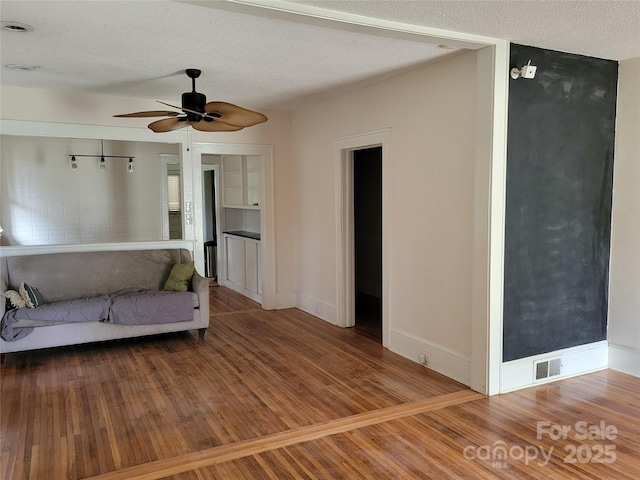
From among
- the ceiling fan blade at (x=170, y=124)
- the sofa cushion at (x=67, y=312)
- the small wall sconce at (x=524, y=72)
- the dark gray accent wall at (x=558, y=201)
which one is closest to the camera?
the small wall sconce at (x=524, y=72)

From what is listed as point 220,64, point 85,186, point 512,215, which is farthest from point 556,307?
point 85,186

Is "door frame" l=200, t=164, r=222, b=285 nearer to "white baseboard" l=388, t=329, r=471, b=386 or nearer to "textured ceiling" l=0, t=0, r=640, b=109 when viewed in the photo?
"textured ceiling" l=0, t=0, r=640, b=109

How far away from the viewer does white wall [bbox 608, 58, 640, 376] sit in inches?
154

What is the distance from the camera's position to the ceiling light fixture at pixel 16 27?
310 cm

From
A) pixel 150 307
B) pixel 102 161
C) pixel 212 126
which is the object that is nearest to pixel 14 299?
pixel 150 307

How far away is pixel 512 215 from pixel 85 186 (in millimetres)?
4385

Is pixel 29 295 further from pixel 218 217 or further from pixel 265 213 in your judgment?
pixel 218 217

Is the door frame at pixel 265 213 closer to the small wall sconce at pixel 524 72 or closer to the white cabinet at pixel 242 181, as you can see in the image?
the white cabinet at pixel 242 181

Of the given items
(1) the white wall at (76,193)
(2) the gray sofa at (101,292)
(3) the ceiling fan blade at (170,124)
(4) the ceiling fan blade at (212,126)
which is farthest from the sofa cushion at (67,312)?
(4) the ceiling fan blade at (212,126)

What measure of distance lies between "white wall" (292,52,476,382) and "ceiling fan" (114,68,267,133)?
1.28m

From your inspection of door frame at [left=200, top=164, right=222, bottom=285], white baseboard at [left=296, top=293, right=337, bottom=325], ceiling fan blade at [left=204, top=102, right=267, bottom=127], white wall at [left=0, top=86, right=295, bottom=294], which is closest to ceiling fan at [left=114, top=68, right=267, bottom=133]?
ceiling fan blade at [left=204, top=102, right=267, bottom=127]

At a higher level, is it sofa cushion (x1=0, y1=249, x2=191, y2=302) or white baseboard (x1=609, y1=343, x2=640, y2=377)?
sofa cushion (x1=0, y1=249, x2=191, y2=302)

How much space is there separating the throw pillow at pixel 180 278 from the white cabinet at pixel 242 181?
152cm

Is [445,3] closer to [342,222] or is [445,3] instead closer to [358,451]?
[358,451]
